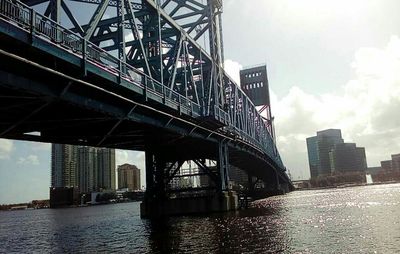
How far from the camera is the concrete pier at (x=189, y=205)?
67438 millimetres

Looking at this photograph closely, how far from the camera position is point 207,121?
56.6 m

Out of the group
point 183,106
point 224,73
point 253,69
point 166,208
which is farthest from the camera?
point 253,69

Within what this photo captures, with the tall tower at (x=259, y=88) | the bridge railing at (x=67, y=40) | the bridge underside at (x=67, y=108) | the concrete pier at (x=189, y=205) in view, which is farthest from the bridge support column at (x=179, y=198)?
the tall tower at (x=259, y=88)

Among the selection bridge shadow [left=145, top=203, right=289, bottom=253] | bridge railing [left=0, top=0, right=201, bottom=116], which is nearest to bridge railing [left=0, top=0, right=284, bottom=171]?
bridge railing [left=0, top=0, right=201, bottom=116]

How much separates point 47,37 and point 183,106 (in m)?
23.8

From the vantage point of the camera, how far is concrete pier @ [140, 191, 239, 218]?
67438mm

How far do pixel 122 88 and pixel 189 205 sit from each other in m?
38.5

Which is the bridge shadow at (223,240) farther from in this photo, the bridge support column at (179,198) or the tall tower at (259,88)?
the tall tower at (259,88)

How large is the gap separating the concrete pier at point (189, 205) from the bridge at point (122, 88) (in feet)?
0.57

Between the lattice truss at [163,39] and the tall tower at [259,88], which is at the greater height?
the tall tower at [259,88]

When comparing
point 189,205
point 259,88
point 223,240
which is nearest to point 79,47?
point 223,240

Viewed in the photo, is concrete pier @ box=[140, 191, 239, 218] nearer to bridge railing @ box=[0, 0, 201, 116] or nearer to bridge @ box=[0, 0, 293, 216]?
bridge @ box=[0, 0, 293, 216]

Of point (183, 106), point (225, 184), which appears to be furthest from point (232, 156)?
point (183, 106)

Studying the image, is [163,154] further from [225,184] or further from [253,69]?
[253,69]
